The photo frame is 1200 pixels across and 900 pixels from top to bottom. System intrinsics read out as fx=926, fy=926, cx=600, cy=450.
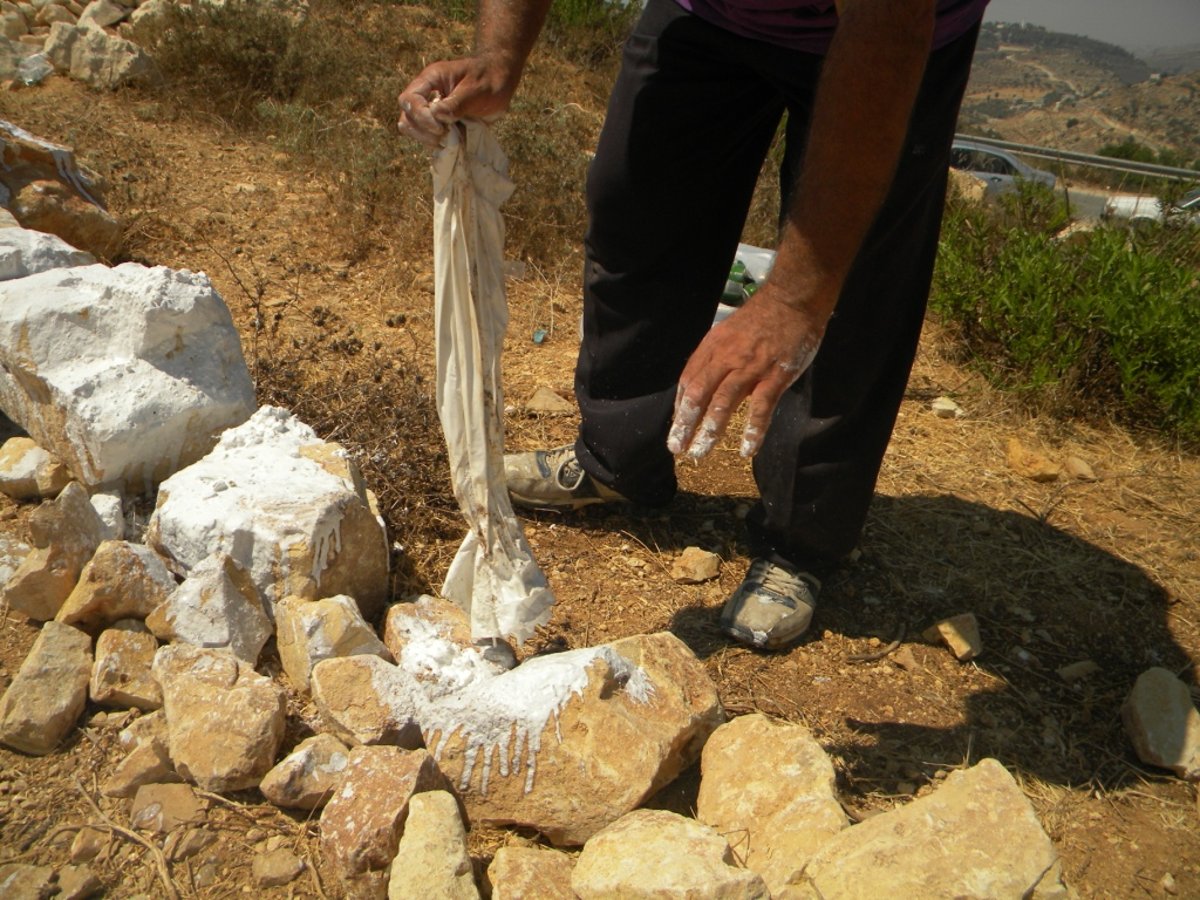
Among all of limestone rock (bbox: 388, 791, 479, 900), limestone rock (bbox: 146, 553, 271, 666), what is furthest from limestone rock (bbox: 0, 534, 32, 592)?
limestone rock (bbox: 388, 791, 479, 900)

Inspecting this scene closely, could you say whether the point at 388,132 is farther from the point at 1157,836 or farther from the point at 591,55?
the point at 1157,836

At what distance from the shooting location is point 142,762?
1621mm

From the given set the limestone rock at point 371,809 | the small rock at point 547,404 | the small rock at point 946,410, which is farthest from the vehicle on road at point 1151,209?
the limestone rock at point 371,809

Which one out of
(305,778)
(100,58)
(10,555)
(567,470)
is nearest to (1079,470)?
(567,470)

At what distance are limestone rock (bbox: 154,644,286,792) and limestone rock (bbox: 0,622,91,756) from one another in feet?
0.54

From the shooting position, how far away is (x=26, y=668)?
1.72 metres

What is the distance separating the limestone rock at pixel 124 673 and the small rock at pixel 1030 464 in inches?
101

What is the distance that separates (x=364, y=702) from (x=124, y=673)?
49cm

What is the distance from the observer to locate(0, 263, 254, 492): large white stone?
2.09 metres

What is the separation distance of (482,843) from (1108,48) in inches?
2583

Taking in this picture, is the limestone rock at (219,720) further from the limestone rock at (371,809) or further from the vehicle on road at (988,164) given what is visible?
the vehicle on road at (988,164)

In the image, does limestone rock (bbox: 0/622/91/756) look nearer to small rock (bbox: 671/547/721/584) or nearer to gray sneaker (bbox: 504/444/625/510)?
gray sneaker (bbox: 504/444/625/510)

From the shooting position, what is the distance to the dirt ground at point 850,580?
1.68 metres

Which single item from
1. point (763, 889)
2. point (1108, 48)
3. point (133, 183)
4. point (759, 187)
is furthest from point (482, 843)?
point (1108, 48)
